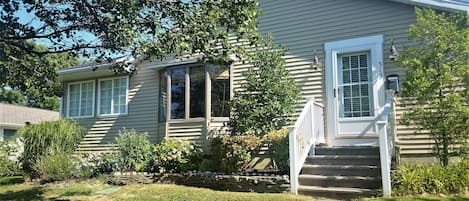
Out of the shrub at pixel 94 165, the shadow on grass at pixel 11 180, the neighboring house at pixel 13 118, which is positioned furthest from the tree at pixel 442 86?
the neighboring house at pixel 13 118

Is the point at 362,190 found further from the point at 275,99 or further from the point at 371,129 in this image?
the point at 275,99

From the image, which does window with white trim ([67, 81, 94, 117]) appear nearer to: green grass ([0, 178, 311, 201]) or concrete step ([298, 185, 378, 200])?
green grass ([0, 178, 311, 201])

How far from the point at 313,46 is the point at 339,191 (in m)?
4.27

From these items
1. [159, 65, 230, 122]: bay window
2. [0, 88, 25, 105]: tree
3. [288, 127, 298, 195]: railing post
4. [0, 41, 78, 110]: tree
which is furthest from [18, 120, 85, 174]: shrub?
[0, 88, 25, 105]: tree

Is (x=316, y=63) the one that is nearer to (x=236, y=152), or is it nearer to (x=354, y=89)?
(x=354, y=89)

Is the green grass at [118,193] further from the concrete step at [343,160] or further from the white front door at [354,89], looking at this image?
the white front door at [354,89]

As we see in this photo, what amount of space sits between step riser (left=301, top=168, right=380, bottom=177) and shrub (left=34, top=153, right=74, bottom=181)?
21.3ft

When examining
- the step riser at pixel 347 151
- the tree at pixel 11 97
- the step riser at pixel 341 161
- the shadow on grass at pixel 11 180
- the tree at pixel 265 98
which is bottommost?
the shadow on grass at pixel 11 180

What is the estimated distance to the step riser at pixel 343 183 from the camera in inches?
281

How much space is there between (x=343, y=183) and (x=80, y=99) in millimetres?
10659

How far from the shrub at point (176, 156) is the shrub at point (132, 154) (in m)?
0.32

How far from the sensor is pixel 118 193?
8.73 metres

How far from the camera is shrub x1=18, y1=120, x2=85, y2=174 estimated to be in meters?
12.1

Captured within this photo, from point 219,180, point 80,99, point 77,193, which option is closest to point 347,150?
point 219,180
